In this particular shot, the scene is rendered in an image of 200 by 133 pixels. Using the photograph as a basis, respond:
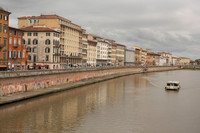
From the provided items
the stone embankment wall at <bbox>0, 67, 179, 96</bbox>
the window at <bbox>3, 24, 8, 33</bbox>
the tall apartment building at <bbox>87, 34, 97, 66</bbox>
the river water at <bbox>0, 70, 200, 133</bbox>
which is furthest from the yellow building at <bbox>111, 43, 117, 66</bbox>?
the river water at <bbox>0, 70, 200, 133</bbox>

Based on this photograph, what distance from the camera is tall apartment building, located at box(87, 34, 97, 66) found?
116m

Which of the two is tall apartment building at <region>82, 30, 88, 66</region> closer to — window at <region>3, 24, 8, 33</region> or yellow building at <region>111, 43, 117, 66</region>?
yellow building at <region>111, 43, 117, 66</region>

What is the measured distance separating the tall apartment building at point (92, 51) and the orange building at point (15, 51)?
2146 inches

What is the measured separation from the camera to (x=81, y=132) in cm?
2556

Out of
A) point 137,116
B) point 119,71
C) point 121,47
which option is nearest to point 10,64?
point 137,116

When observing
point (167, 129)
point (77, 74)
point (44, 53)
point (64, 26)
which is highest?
point (64, 26)

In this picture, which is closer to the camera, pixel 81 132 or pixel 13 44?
pixel 81 132

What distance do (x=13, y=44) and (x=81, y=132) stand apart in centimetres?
3725

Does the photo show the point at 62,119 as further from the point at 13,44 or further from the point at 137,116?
the point at 13,44

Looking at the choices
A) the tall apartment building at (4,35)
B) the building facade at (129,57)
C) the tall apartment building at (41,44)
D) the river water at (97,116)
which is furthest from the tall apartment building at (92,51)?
the river water at (97,116)

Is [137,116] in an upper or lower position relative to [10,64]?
lower

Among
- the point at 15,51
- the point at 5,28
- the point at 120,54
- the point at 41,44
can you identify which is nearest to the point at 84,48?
the point at 41,44

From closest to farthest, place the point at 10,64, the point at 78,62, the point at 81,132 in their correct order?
the point at 81,132
the point at 10,64
the point at 78,62

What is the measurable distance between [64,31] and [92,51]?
35.2 metres
